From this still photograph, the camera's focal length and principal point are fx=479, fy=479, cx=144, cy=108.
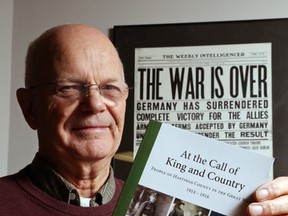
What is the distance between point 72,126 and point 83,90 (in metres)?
0.07

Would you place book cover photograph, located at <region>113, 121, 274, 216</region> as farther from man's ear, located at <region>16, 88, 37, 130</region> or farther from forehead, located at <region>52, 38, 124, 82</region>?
man's ear, located at <region>16, 88, 37, 130</region>

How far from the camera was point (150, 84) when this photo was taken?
5.88ft

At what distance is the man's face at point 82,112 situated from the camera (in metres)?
0.94

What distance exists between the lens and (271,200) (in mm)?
755

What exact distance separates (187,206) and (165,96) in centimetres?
106

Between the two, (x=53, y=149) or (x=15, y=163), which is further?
(x=15, y=163)

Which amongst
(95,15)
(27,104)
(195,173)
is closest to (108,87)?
(27,104)

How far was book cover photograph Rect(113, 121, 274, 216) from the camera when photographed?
0.73m

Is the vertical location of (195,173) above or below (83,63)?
below

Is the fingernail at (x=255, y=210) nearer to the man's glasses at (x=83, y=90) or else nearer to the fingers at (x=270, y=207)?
the fingers at (x=270, y=207)

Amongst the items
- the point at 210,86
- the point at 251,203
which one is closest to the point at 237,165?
the point at 251,203

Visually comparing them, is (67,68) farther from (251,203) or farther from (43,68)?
(251,203)

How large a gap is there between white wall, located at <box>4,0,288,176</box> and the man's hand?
44.7 inches

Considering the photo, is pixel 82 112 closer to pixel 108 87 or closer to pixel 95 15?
pixel 108 87
